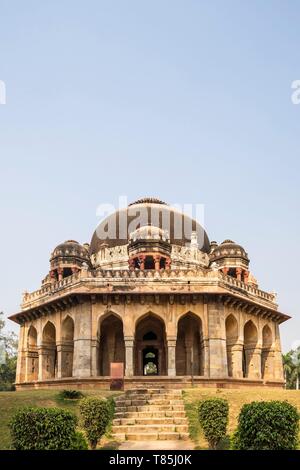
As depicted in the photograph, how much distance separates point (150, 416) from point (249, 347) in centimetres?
1331

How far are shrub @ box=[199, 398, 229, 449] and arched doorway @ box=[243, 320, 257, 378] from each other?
48.3 feet

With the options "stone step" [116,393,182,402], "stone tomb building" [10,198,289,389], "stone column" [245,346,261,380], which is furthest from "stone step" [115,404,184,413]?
"stone column" [245,346,261,380]

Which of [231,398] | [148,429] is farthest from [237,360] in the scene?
[148,429]

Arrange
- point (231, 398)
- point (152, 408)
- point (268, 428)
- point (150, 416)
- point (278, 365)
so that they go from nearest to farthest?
point (268, 428) → point (150, 416) → point (152, 408) → point (231, 398) → point (278, 365)

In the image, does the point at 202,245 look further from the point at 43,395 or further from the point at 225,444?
the point at 225,444

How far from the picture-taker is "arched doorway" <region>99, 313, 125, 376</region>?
25359 millimetres

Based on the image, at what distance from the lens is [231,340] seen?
24969 millimetres

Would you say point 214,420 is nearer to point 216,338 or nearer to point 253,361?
point 216,338

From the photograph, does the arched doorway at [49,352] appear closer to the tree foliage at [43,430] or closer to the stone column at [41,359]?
the stone column at [41,359]

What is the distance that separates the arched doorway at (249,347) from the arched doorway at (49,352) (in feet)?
30.6

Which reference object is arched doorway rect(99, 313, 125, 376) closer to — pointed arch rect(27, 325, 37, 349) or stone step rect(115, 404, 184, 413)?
pointed arch rect(27, 325, 37, 349)
